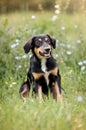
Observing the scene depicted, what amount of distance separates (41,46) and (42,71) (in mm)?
331

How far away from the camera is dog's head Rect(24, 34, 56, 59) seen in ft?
22.0

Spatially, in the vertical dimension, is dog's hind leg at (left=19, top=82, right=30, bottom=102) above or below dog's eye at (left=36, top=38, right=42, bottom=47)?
below

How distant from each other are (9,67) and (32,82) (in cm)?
119

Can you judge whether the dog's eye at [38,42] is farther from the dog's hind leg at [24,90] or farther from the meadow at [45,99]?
the meadow at [45,99]

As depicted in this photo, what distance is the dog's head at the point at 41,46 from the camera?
6711 mm

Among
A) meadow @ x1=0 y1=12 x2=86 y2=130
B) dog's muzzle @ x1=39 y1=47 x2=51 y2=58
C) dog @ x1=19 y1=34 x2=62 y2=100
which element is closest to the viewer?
meadow @ x1=0 y1=12 x2=86 y2=130

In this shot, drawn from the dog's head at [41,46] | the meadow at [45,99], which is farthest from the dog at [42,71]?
the meadow at [45,99]

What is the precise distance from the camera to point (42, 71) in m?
6.83

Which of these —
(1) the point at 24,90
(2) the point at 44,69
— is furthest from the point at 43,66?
(1) the point at 24,90

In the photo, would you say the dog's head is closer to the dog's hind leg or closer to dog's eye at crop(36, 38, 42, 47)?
dog's eye at crop(36, 38, 42, 47)

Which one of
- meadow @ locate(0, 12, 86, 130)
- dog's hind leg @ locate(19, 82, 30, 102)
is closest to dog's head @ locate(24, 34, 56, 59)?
dog's hind leg @ locate(19, 82, 30, 102)

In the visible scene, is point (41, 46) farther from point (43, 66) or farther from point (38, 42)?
point (43, 66)

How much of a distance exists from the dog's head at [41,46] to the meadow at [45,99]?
58 centimetres

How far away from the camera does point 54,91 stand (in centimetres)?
692
